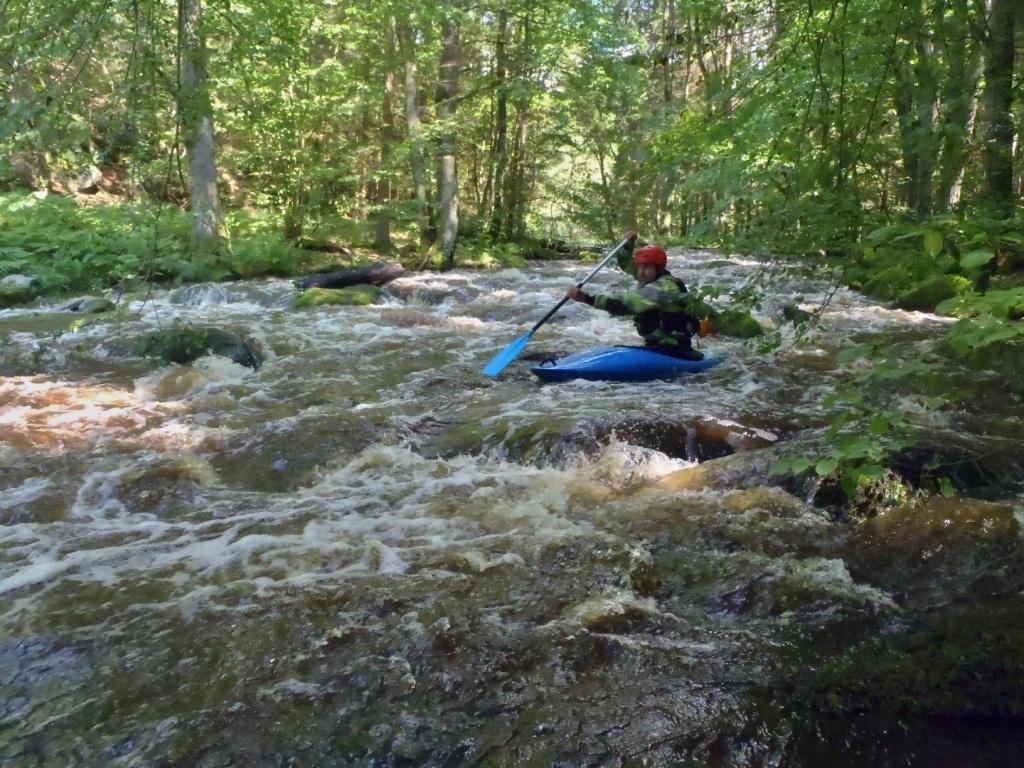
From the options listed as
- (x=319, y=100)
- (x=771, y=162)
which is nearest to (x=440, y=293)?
(x=319, y=100)

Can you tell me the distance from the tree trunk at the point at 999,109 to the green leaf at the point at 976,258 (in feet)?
6.12

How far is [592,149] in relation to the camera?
70.3 feet

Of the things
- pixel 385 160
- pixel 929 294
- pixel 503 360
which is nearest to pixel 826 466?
pixel 503 360

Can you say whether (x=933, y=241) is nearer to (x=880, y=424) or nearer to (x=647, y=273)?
(x=880, y=424)

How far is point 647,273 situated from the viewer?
601 centimetres

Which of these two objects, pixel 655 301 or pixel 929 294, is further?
pixel 929 294

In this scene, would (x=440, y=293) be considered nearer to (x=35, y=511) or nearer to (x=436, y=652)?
(x=35, y=511)

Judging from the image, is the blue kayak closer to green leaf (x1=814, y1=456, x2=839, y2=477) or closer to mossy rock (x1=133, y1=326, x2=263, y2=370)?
mossy rock (x1=133, y1=326, x2=263, y2=370)

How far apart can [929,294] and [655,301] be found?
5.39 m

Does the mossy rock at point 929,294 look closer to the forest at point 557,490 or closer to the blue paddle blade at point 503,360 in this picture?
the forest at point 557,490

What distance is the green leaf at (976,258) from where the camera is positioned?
1.58m

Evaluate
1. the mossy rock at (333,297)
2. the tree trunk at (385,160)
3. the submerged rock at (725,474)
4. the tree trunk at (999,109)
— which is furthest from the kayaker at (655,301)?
the tree trunk at (385,160)

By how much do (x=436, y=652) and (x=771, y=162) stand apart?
7.90 ft

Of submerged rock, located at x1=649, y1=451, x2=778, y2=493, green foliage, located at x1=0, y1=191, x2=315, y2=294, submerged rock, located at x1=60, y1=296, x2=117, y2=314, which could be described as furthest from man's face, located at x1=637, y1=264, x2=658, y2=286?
submerged rock, located at x1=60, y1=296, x2=117, y2=314
